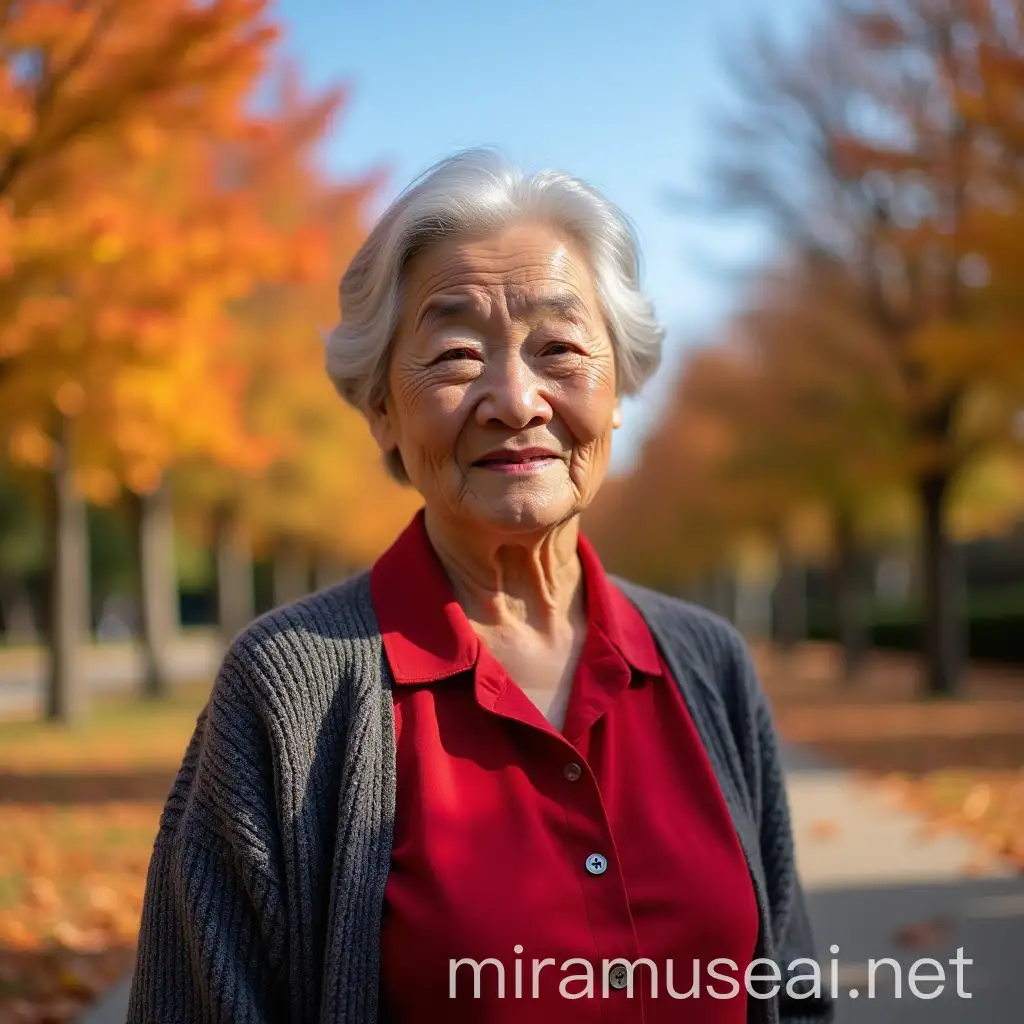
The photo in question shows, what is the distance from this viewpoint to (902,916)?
521 cm

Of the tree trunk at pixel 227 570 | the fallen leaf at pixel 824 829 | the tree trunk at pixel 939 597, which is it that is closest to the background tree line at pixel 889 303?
the tree trunk at pixel 939 597

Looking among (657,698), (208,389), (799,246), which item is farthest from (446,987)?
(799,246)

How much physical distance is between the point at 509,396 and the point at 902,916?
13.7ft

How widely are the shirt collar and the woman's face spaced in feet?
0.41

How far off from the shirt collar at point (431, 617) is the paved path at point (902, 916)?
2334 mm

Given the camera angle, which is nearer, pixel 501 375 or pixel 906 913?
pixel 501 375

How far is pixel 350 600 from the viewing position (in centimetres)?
203

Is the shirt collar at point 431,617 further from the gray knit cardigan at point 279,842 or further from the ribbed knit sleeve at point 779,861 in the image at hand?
the ribbed knit sleeve at point 779,861

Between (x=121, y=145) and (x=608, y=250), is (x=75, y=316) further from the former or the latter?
(x=608, y=250)

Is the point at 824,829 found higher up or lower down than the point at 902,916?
higher up

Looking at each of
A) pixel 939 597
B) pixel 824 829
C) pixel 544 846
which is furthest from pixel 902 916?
pixel 939 597

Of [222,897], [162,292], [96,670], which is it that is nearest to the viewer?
[222,897]

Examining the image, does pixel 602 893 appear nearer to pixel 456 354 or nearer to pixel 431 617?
pixel 431 617

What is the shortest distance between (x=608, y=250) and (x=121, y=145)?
736 centimetres
